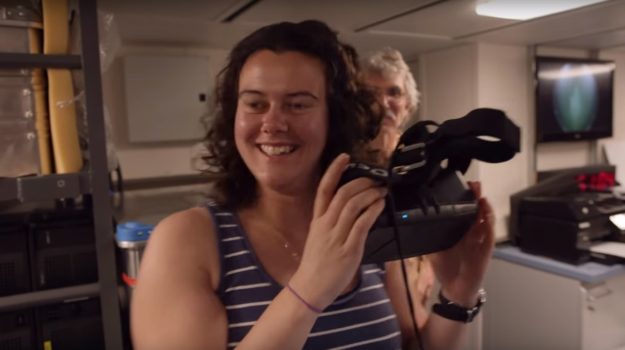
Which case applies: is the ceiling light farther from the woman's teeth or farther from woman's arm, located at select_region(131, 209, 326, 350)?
woman's arm, located at select_region(131, 209, 326, 350)

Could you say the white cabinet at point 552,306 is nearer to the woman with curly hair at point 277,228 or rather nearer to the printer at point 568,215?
the printer at point 568,215

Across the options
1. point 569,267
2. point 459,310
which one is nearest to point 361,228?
point 459,310

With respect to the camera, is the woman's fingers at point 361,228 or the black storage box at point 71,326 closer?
the woman's fingers at point 361,228

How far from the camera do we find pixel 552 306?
2.02 m

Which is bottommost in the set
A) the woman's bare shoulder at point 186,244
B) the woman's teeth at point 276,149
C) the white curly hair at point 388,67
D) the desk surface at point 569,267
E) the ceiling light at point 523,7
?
the desk surface at point 569,267

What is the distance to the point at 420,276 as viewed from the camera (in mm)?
1151

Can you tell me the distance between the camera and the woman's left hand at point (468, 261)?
2.32 feet

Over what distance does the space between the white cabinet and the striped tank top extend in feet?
4.95

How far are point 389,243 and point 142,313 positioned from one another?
36 cm

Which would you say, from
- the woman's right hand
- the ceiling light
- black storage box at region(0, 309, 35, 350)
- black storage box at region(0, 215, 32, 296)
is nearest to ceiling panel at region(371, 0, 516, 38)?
the ceiling light

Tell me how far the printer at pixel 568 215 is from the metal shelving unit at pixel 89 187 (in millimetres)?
1819

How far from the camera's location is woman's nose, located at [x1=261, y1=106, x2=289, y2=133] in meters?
0.67

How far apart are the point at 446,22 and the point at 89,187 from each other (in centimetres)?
126

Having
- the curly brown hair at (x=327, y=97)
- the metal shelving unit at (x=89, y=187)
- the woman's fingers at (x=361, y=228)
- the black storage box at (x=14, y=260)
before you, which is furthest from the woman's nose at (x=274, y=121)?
the black storage box at (x=14, y=260)
